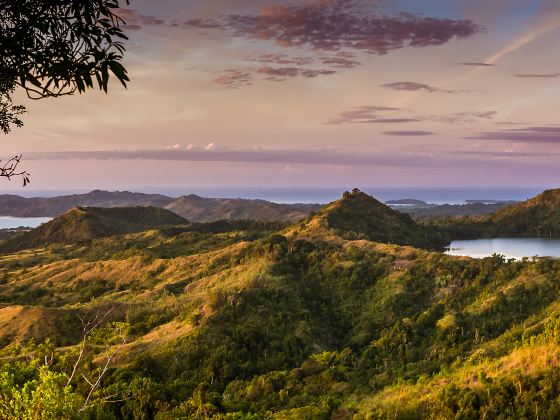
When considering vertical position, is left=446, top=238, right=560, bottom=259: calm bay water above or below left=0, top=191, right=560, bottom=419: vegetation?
above

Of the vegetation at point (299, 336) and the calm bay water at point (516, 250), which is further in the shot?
the calm bay water at point (516, 250)

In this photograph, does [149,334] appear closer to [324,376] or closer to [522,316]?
[324,376]

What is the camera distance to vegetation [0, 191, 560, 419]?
47062 mm

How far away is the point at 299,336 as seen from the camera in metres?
92.0

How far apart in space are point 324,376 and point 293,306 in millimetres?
33952

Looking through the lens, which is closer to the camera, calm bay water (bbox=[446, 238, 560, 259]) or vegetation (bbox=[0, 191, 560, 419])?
vegetation (bbox=[0, 191, 560, 419])

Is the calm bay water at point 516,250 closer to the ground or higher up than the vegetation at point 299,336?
higher up

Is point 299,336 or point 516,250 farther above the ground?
point 516,250

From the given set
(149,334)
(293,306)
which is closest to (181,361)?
(149,334)

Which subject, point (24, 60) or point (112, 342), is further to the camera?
point (112, 342)

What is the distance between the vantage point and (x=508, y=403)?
141ft

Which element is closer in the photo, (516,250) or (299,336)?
(299,336)

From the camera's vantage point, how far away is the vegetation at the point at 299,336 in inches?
1853

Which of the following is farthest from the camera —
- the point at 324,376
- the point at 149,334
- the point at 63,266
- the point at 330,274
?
the point at 63,266
